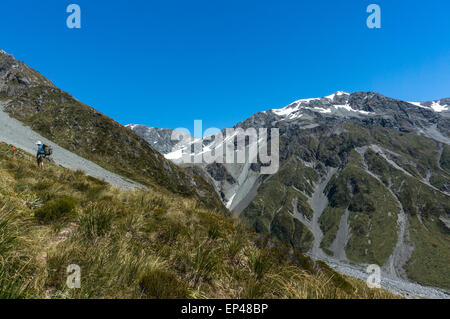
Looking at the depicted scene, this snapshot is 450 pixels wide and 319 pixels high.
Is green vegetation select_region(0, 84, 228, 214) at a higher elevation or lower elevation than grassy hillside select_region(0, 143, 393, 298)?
higher

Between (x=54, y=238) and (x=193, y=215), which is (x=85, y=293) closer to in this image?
(x=54, y=238)

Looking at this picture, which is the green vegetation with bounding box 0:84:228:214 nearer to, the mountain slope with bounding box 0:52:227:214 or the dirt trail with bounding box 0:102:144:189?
the mountain slope with bounding box 0:52:227:214

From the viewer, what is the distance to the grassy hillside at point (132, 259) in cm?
407

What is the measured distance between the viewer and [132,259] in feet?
16.5

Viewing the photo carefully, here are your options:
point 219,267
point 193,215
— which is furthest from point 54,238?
point 193,215

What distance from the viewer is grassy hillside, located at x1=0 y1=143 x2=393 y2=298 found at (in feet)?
13.4

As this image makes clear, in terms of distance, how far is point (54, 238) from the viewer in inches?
235
